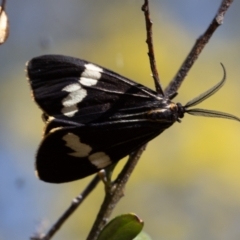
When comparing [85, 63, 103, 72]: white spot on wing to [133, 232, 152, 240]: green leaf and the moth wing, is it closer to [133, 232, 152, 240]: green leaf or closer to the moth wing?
the moth wing

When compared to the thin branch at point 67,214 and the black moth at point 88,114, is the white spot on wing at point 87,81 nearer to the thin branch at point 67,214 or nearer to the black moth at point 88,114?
the black moth at point 88,114

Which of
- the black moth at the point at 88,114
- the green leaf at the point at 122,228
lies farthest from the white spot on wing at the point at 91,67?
the green leaf at the point at 122,228

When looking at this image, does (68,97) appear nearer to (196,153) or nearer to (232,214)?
(196,153)

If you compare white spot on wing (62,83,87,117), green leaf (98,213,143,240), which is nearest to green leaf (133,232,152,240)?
green leaf (98,213,143,240)

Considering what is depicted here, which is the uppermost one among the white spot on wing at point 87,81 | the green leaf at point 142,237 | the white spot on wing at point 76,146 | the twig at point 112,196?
the white spot on wing at point 87,81

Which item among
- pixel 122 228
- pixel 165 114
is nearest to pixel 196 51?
pixel 165 114

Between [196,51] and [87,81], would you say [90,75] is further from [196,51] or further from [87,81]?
[196,51]
